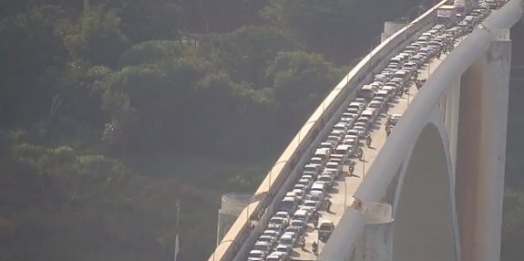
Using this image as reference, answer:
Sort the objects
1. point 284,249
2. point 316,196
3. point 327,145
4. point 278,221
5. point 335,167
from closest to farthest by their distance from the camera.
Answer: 1. point 284,249
2. point 278,221
3. point 316,196
4. point 335,167
5. point 327,145

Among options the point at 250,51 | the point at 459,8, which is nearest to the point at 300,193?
the point at 459,8

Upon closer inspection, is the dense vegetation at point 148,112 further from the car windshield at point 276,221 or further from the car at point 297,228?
the car at point 297,228

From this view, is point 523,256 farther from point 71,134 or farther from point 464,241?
point 71,134

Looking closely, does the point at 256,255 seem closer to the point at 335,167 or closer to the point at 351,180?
the point at 351,180

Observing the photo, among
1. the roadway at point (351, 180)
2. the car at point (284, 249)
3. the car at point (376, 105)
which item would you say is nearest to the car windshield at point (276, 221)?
the roadway at point (351, 180)

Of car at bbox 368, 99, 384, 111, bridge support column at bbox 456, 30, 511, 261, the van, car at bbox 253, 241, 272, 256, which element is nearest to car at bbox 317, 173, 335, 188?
the van

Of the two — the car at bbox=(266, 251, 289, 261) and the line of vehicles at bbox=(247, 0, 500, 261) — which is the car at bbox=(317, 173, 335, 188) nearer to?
the line of vehicles at bbox=(247, 0, 500, 261)
